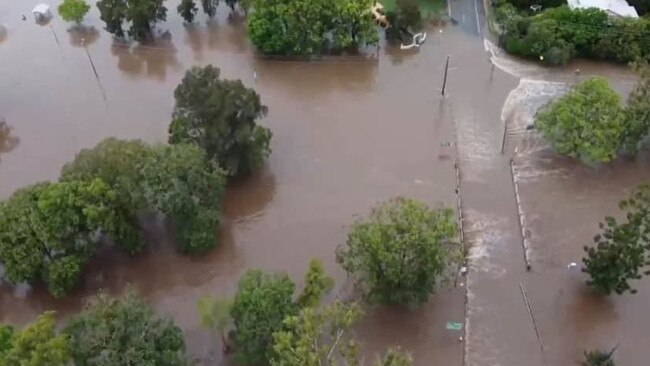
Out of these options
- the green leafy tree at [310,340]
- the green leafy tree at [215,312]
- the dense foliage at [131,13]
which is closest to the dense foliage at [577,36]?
the dense foliage at [131,13]

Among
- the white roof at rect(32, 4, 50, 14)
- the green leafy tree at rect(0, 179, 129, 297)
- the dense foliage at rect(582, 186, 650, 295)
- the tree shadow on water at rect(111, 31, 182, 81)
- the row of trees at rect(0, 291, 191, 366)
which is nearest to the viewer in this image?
the row of trees at rect(0, 291, 191, 366)

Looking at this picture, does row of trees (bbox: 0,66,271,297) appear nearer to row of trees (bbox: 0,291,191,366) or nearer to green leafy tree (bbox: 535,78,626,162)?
row of trees (bbox: 0,291,191,366)

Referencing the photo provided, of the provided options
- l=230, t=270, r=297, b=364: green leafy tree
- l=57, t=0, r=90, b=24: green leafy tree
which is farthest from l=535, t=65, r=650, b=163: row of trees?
l=57, t=0, r=90, b=24: green leafy tree

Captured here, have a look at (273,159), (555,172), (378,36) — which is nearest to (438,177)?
(555,172)

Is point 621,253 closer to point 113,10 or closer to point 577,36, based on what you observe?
point 577,36

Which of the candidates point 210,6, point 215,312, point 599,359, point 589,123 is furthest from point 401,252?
point 210,6

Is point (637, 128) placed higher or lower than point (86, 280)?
higher

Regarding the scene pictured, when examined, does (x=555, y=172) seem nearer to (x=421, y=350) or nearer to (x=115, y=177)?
(x=421, y=350)
